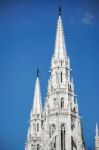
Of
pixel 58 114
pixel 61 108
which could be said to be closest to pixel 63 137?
pixel 58 114

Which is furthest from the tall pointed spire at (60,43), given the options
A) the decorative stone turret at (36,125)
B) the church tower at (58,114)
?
the decorative stone turret at (36,125)

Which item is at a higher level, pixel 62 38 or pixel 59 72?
pixel 62 38

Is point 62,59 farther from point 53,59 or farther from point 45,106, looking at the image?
point 45,106

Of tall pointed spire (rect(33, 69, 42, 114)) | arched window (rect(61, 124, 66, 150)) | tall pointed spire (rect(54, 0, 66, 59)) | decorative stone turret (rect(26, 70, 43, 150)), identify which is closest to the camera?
arched window (rect(61, 124, 66, 150))

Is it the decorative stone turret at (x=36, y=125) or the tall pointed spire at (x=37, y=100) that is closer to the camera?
the decorative stone turret at (x=36, y=125)

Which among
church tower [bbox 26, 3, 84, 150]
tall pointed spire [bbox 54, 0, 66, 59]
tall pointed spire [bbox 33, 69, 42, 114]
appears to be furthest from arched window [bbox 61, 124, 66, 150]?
tall pointed spire [bbox 54, 0, 66, 59]

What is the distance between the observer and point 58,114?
29031 mm

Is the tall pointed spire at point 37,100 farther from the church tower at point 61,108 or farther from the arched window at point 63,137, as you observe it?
the arched window at point 63,137

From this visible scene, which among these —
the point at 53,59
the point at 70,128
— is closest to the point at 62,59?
the point at 53,59

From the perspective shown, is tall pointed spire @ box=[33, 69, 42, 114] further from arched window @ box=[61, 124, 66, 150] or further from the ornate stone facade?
Result: arched window @ box=[61, 124, 66, 150]

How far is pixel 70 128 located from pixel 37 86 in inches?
187

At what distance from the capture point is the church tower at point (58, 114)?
28.7m

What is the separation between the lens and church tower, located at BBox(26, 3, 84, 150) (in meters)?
28.7

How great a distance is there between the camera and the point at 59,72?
1196 inches
